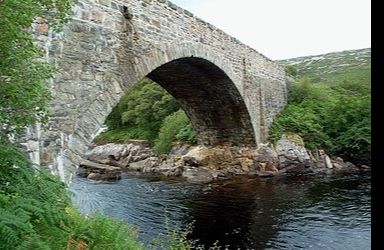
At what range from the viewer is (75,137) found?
6.54 m

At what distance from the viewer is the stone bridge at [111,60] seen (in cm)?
618

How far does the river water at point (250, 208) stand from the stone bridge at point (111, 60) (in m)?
2.14

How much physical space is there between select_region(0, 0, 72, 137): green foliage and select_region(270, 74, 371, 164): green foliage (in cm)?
1520

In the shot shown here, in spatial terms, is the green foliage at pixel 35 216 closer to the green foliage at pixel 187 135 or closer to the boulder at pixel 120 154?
the green foliage at pixel 187 135

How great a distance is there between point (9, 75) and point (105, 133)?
82.5 ft

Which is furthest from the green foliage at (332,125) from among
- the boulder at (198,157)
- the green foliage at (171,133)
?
the green foliage at (171,133)

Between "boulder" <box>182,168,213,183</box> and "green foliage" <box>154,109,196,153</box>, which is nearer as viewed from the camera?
"boulder" <box>182,168,213,183</box>

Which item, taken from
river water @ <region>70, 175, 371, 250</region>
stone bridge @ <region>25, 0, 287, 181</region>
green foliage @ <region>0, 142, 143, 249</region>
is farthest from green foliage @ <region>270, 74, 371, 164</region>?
green foliage @ <region>0, 142, 143, 249</region>

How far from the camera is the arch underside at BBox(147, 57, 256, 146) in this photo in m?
Result: 13.1

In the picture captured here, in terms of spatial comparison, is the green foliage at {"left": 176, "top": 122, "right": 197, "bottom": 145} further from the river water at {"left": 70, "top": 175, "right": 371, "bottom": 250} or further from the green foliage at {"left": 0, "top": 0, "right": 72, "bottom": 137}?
the green foliage at {"left": 0, "top": 0, "right": 72, "bottom": 137}

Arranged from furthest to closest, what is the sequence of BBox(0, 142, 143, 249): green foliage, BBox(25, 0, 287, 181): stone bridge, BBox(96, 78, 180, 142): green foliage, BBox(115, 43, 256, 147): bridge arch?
1. BBox(96, 78, 180, 142): green foliage
2. BBox(115, 43, 256, 147): bridge arch
3. BBox(25, 0, 287, 181): stone bridge
4. BBox(0, 142, 143, 249): green foliage

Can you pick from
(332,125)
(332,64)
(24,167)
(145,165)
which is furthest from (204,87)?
(332,64)
